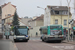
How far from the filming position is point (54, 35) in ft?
75.3

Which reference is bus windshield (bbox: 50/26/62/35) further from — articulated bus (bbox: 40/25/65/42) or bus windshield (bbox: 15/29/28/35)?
bus windshield (bbox: 15/29/28/35)

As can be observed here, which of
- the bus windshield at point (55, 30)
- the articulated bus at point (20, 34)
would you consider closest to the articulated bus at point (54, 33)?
the bus windshield at point (55, 30)

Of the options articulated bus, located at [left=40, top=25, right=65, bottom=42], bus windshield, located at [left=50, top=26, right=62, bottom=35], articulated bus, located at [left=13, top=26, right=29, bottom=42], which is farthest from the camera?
articulated bus, located at [left=13, top=26, right=29, bottom=42]

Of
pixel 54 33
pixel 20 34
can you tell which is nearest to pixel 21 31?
pixel 20 34

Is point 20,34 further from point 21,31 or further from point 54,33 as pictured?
point 54,33

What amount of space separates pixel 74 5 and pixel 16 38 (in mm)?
13099

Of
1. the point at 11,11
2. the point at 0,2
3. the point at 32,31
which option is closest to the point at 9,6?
the point at 11,11

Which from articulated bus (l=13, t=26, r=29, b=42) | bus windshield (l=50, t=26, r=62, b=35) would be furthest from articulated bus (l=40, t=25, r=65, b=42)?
articulated bus (l=13, t=26, r=29, b=42)

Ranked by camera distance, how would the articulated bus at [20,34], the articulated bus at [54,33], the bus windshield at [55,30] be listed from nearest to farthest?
the articulated bus at [54,33] → the bus windshield at [55,30] → the articulated bus at [20,34]

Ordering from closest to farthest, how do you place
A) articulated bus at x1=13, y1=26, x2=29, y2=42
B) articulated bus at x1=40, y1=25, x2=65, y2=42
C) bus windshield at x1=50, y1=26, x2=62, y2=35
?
articulated bus at x1=40, y1=25, x2=65, y2=42 → bus windshield at x1=50, y1=26, x2=62, y2=35 → articulated bus at x1=13, y1=26, x2=29, y2=42

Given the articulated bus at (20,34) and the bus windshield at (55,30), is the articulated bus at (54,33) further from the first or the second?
the articulated bus at (20,34)

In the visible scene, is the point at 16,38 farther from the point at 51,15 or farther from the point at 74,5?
the point at 51,15

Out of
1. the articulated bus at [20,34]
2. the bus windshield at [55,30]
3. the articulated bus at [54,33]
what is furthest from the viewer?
the articulated bus at [20,34]

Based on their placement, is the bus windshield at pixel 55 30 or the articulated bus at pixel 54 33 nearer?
the articulated bus at pixel 54 33
